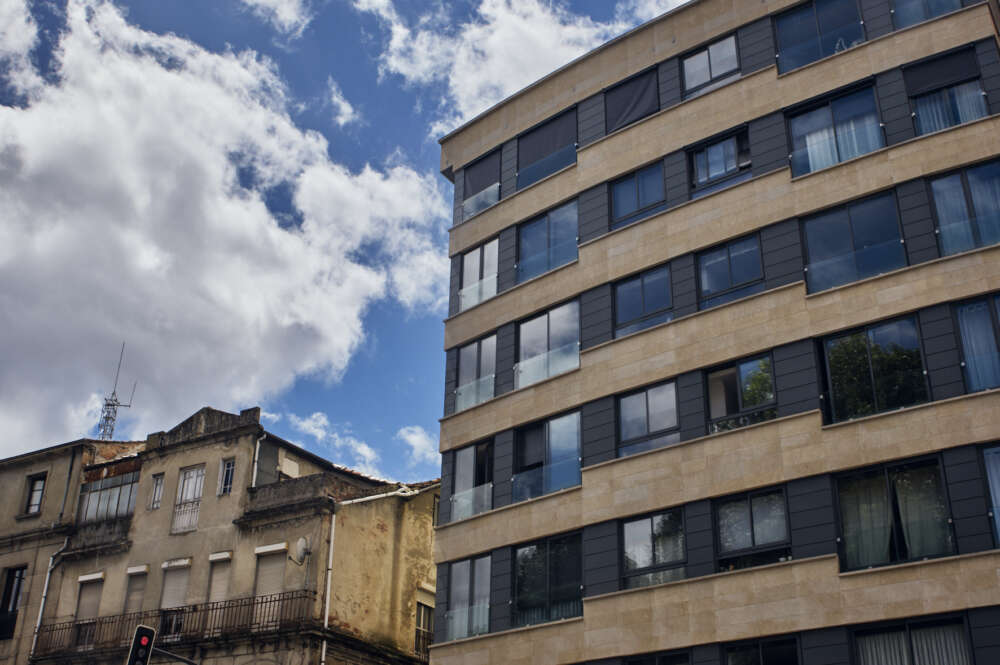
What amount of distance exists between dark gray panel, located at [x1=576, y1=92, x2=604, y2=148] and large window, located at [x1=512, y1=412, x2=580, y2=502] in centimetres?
843

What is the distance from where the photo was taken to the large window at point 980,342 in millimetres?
21938

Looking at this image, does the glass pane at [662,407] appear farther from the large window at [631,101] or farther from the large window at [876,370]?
the large window at [631,101]

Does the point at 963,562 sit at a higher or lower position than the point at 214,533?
lower

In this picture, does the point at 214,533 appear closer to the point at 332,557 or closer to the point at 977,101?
the point at 332,557

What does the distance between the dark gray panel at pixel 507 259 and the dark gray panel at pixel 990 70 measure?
13.8m

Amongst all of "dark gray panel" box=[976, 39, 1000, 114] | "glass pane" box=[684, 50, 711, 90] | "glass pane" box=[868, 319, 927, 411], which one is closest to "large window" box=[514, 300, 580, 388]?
"glass pane" box=[684, 50, 711, 90]

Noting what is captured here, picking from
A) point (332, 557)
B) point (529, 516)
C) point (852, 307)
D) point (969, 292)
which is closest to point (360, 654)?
point (332, 557)

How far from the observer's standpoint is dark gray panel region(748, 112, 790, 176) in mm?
26750

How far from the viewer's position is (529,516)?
28594 millimetres

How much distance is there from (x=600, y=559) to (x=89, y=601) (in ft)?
78.0

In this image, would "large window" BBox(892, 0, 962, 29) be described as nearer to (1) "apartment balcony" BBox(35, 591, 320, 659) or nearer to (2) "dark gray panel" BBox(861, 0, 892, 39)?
(2) "dark gray panel" BBox(861, 0, 892, 39)

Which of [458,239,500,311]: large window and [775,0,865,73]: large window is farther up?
[775,0,865,73]: large window

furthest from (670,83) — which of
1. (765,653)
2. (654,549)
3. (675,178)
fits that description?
(765,653)

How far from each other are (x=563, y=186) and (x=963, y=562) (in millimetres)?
15783
